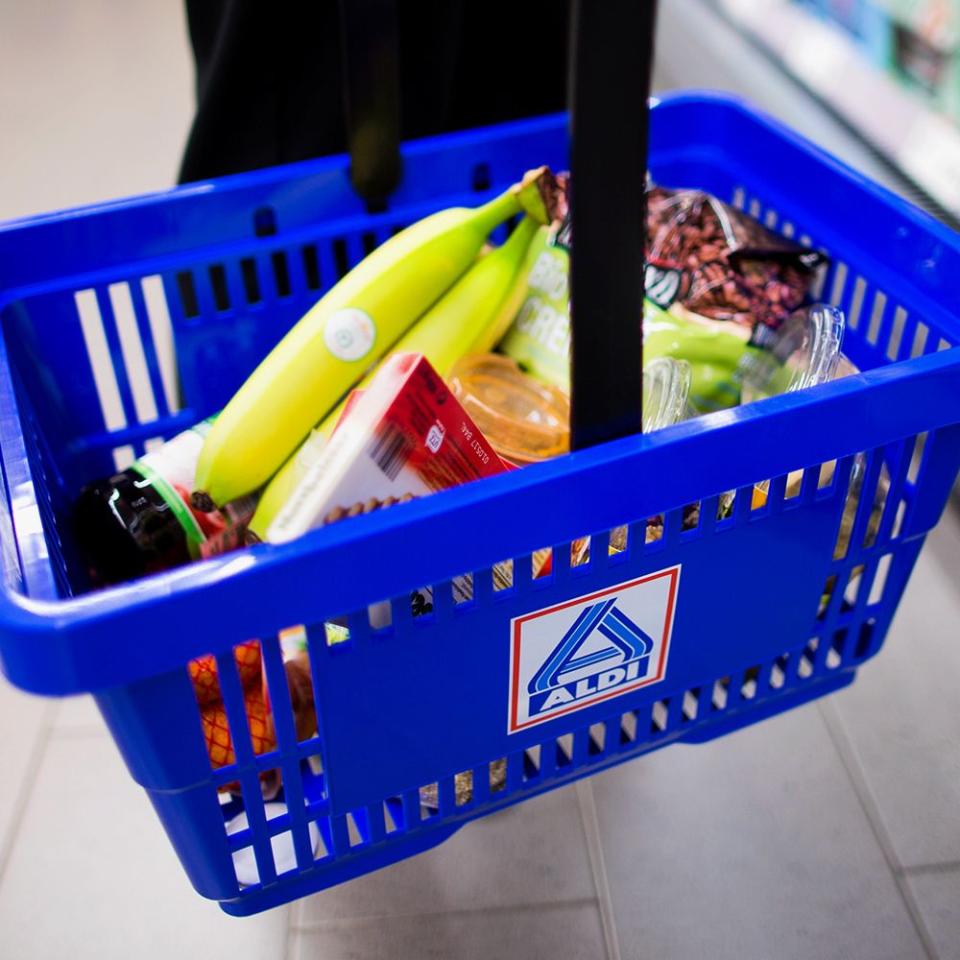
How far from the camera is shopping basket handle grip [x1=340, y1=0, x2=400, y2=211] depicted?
728 mm

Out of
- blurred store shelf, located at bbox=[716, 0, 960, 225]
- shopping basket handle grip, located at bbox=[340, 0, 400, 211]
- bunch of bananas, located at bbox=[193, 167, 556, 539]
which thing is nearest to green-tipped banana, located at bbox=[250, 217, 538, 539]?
bunch of bananas, located at bbox=[193, 167, 556, 539]

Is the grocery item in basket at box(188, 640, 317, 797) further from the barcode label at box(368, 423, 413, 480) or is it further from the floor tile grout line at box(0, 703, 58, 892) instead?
the floor tile grout line at box(0, 703, 58, 892)

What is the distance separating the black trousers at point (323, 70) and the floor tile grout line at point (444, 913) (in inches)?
27.0

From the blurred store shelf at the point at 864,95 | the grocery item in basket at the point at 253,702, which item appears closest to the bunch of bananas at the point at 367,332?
the grocery item in basket at the point at 253,702

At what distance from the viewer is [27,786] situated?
0.94 meters

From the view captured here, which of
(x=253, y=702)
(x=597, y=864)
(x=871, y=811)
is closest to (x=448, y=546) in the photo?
(x=253, y=702)

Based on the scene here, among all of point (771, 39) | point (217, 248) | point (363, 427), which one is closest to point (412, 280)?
point (217, 248)

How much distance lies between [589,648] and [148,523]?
352 millimetres

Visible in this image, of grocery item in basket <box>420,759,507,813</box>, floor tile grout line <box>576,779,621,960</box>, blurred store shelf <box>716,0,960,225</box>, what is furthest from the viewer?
blurred store shelf <box>716,0,960,225</box>

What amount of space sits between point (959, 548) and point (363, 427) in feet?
3.07

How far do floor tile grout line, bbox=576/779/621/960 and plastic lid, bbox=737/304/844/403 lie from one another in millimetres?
407

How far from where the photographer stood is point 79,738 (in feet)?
3.24

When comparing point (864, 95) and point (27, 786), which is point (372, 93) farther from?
point (864, 95)

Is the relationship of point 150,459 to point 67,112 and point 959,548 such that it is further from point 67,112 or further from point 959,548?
point 67,112
